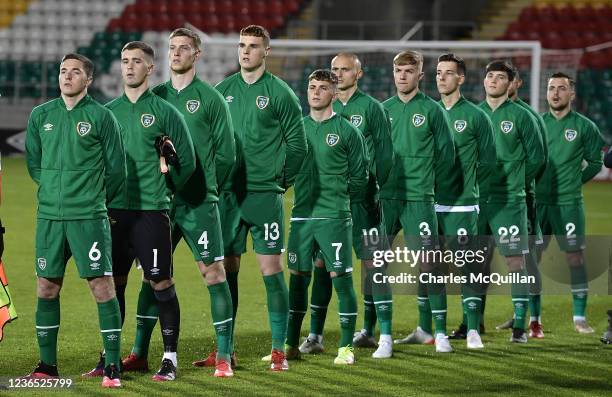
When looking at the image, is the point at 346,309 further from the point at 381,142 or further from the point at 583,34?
the point at 583,34

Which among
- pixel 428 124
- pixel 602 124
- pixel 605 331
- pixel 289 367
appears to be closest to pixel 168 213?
pixel 289 367

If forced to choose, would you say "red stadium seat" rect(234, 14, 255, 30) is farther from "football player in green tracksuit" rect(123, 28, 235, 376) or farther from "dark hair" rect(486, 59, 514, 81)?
"football player in green tracksuit" rect(123, 28, 235, 376)

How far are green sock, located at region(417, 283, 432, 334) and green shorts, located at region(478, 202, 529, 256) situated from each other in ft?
2.11

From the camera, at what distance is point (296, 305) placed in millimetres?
7637

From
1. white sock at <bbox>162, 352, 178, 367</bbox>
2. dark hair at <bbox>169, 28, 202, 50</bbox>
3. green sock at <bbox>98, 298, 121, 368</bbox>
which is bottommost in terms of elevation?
white sock at <bbox>162, 352, 178, 367</bbox>

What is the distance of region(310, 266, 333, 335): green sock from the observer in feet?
25.8

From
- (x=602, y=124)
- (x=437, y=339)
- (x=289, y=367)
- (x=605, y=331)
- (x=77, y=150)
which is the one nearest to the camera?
(x=77, y=150)

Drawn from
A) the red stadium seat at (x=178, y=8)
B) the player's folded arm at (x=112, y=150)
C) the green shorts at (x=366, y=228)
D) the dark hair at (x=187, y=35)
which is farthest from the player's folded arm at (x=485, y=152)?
the red stadium seat at (x=178, y=8)

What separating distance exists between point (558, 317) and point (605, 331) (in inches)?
33.0

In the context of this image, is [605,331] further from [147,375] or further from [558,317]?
[147,375]

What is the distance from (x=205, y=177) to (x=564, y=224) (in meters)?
3.45

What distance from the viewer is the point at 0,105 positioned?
23844 millimetres

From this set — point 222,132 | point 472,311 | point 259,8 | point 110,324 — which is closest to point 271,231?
point 222,132

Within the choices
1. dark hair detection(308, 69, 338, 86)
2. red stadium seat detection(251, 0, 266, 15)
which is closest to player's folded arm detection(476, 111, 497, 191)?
dark hair detection(308, 69, 338, 86)
